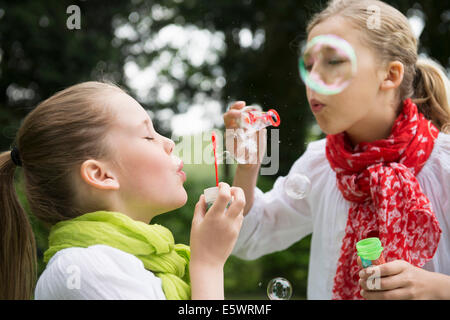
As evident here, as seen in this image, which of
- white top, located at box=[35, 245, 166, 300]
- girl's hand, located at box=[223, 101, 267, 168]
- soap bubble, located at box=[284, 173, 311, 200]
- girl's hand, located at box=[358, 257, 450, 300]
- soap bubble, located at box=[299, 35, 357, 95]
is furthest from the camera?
soap bubble, located at box=[284, 173, 311, 200]

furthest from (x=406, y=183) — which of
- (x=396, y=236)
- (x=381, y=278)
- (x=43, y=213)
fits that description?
(x=43, y=213)

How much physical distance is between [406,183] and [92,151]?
104 centimetres

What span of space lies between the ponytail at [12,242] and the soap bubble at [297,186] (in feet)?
3.25

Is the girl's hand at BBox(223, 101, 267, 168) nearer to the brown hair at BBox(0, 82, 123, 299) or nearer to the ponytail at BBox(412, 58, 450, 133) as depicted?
the brown hair at BBox(0, 82, 123, 299)

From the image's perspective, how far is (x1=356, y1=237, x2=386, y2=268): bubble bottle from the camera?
1417 millimetres

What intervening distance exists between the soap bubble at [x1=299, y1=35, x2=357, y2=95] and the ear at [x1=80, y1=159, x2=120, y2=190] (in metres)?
0.85

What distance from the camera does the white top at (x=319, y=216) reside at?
179 centimetres

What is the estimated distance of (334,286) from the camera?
1929mm

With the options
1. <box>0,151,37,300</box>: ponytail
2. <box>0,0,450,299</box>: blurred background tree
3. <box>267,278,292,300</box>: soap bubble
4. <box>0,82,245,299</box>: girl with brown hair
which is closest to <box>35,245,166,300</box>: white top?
<box>0,82,245,299</box>: girl with brown hair

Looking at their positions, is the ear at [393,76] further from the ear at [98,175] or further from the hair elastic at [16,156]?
the hair elastic at [16,156]

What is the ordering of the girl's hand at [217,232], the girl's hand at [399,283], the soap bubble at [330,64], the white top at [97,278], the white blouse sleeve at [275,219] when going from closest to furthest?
1. the white top at [97,278]
2. the girl's hand at [217,232]
3. the girl's hand at [399,283]
4. the soap bubble at [330,64]
5. the white blouse sleeve at [275,219]

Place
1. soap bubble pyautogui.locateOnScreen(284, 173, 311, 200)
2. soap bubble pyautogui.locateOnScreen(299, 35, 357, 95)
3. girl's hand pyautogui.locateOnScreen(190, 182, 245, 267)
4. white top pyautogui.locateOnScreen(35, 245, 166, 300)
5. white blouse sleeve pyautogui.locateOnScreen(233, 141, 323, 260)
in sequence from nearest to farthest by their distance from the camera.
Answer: white top pyautogui.locateOnScreen(35, 245, 166, 300) → girl's hand pyautogui.locateOnScreen(190, 182, 245, 267) → soap bubble pyautogui.locateOnScreen(299, 35, 357, 95) → soap bubble pyautogui.locateOnScreen(284, 173, 311, 200) → white blouse sleeve pyautogui.locateOnScreen(233, 141, 323, 260)

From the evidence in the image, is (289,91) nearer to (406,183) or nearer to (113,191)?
(406,183)

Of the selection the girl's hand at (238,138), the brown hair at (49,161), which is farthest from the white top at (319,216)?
the brown hair at (49,161)
